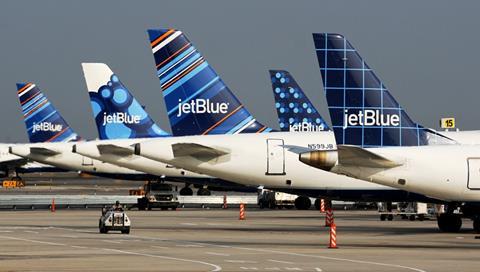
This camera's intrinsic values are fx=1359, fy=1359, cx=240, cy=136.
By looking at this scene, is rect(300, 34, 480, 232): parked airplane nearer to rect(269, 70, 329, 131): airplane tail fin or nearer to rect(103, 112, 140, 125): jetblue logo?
rect(269, 70, 329, 131): airplane tail fin

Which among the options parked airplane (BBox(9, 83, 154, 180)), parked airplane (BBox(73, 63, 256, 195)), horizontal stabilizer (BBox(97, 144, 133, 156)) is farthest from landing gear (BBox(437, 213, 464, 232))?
parked airplane (BBox(9, 83, 154, 180))

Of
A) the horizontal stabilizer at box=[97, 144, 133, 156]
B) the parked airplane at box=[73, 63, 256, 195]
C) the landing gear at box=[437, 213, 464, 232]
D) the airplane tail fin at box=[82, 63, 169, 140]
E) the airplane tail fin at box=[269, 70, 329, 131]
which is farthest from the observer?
the airplane tail fin at box=[82, 63, 169, 140]

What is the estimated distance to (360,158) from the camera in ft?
168

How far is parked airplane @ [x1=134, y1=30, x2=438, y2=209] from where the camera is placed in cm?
6103

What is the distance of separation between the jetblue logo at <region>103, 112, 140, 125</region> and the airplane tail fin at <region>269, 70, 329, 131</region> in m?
10.8

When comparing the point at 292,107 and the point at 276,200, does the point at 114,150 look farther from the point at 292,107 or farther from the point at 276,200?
the point at 276,200

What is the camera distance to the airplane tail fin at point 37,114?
120250mm

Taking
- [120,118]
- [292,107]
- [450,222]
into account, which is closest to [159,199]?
[120,118]

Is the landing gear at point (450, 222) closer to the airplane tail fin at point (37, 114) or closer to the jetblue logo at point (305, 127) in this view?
the jetblue logo at point (305, 127)

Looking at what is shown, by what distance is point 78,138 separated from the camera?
5290 inches

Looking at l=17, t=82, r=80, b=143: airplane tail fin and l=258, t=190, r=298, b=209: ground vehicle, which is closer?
l=258, t=190, r=298, b=209: ground vehicle

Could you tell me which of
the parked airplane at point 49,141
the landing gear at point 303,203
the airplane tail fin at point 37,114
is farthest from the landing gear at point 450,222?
the airplane tail fin at point 37,114

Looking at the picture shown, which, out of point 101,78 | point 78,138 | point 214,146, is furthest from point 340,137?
point 78,138

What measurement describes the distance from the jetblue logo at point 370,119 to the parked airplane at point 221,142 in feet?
16.2
